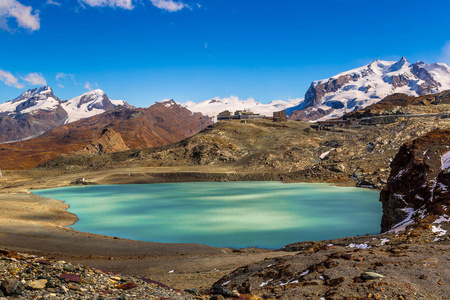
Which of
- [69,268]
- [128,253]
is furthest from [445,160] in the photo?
[69,268]

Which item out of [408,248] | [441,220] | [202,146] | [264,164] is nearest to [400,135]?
[264,164]

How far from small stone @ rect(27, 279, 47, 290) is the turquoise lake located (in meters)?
19.9

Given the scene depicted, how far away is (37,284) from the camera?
8375 millimetres

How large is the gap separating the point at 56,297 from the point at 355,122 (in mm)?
128048

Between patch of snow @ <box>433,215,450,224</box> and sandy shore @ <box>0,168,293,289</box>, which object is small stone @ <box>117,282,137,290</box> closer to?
sandy shore @ <box>0,168,293,289</box>

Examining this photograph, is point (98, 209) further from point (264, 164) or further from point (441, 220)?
point (264, 164)

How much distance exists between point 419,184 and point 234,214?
21.9m

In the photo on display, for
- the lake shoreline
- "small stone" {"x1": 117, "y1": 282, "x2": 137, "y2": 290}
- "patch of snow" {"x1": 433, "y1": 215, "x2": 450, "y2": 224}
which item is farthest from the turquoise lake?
"small stone" {"x1": 117, "y1": 282, "x2": 137, "y2": 290}

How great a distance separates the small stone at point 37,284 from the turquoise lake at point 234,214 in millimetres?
19924

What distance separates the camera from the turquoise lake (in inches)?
1222

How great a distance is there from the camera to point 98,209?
49156 millimetres

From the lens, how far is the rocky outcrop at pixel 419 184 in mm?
21053

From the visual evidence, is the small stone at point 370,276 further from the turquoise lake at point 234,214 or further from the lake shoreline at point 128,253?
the turquoise lake at point 234,214

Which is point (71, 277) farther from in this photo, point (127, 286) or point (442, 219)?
point (442, 219)
